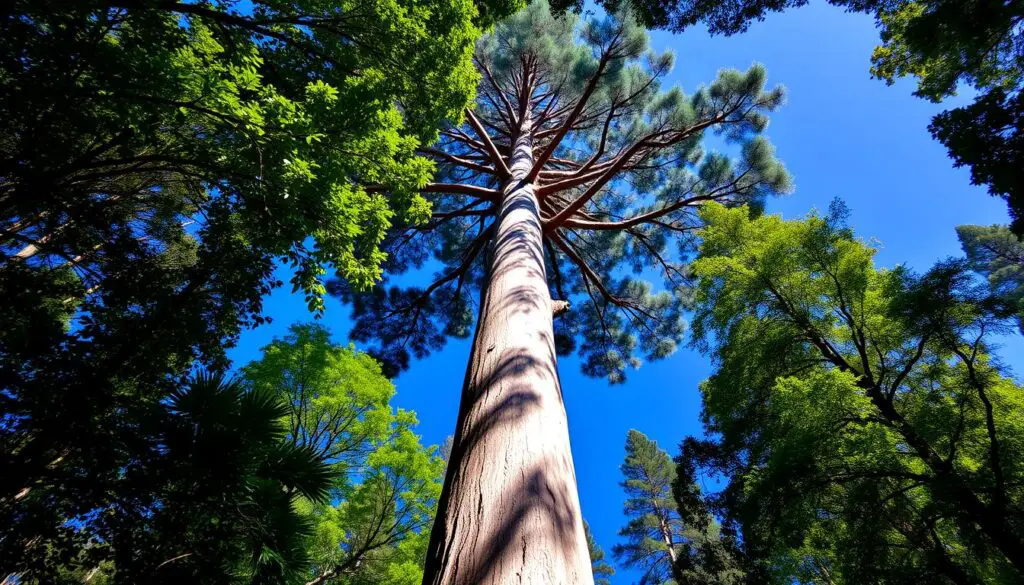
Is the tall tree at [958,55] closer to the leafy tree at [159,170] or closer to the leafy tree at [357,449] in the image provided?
the leafy tree at [159,170]

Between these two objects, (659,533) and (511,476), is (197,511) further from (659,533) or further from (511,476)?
(659,533)

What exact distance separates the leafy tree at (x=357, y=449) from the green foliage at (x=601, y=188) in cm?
129

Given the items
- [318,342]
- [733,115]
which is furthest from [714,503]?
[318,342]

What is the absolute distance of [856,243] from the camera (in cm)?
600

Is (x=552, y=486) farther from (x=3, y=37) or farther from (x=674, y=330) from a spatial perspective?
(x=674, y=330)

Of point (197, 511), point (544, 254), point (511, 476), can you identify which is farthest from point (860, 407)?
point (197, 511)

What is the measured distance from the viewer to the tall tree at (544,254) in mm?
1104

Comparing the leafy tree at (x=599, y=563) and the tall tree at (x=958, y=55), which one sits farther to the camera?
the leafy tree at (x=599, y=563)

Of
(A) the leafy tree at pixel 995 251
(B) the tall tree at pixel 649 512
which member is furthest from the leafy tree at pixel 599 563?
(A) the leafy tree at pixel 995 251

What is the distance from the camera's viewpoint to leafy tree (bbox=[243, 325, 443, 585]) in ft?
23.3

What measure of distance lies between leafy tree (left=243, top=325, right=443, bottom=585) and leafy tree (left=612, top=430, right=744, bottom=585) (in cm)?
783

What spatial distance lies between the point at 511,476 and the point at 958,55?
8594 mm

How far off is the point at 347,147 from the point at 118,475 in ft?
10.4

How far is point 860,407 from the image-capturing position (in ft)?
15.9
